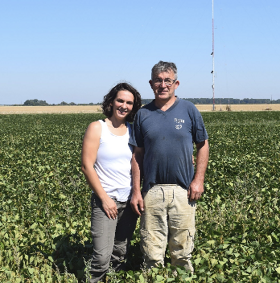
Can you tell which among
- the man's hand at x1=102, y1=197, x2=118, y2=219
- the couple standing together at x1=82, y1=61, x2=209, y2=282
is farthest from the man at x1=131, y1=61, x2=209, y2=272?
the man's hand at x1=102, y1=197, x2=118, y2=219

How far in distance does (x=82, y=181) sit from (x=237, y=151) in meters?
6.69

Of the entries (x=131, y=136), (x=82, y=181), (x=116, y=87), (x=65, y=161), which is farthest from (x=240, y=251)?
(x=65, y=161)

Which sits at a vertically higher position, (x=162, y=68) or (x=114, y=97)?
(x=162, y=68)

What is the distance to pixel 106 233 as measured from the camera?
359 cm

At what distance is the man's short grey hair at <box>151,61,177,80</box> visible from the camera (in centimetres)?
360

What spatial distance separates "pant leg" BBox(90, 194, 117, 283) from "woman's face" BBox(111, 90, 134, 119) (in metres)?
0.90

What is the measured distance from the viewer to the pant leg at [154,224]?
371 centimetres

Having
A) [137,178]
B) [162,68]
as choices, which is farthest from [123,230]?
[162,68]

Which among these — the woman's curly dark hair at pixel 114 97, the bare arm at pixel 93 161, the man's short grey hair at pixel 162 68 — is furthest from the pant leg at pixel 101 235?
the man's short grey hair at pixel 162 68

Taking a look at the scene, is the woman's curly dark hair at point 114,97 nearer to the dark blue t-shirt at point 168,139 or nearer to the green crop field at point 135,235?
the dark blue t-shirt at point 168,139

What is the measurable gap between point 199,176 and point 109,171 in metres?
0.95

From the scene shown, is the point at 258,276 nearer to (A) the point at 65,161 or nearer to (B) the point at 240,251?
(B) the point at 240,251

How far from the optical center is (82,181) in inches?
335

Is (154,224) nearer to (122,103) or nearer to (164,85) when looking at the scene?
(122,103)
